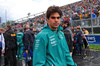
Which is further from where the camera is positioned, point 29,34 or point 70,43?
point 29,34

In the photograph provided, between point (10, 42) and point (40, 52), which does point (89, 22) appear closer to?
point (10, 42)

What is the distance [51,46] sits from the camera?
1.72 metres

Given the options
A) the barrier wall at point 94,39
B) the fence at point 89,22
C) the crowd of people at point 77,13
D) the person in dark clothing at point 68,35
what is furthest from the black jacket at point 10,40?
the fence at point 89,22

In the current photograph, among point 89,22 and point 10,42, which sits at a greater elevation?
point 89,22

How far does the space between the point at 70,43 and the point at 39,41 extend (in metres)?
2.83

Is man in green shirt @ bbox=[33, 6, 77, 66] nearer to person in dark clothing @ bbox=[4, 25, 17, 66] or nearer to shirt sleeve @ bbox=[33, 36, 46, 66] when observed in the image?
shirt sleeve @ bbox=[33, 36, 46, 66]

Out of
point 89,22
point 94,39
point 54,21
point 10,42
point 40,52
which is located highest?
point 89,22

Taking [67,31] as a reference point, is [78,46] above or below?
below

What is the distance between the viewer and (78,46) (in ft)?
29.8

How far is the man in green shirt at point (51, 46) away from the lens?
1675 millimetres

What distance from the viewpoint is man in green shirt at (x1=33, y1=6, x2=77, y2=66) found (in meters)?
1.67

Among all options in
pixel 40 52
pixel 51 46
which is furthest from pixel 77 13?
pixel 40 52

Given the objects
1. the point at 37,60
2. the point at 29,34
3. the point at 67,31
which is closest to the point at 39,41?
the point at 37,60

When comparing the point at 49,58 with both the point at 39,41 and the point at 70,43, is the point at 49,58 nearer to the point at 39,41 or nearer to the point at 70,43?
the point at 39,41
